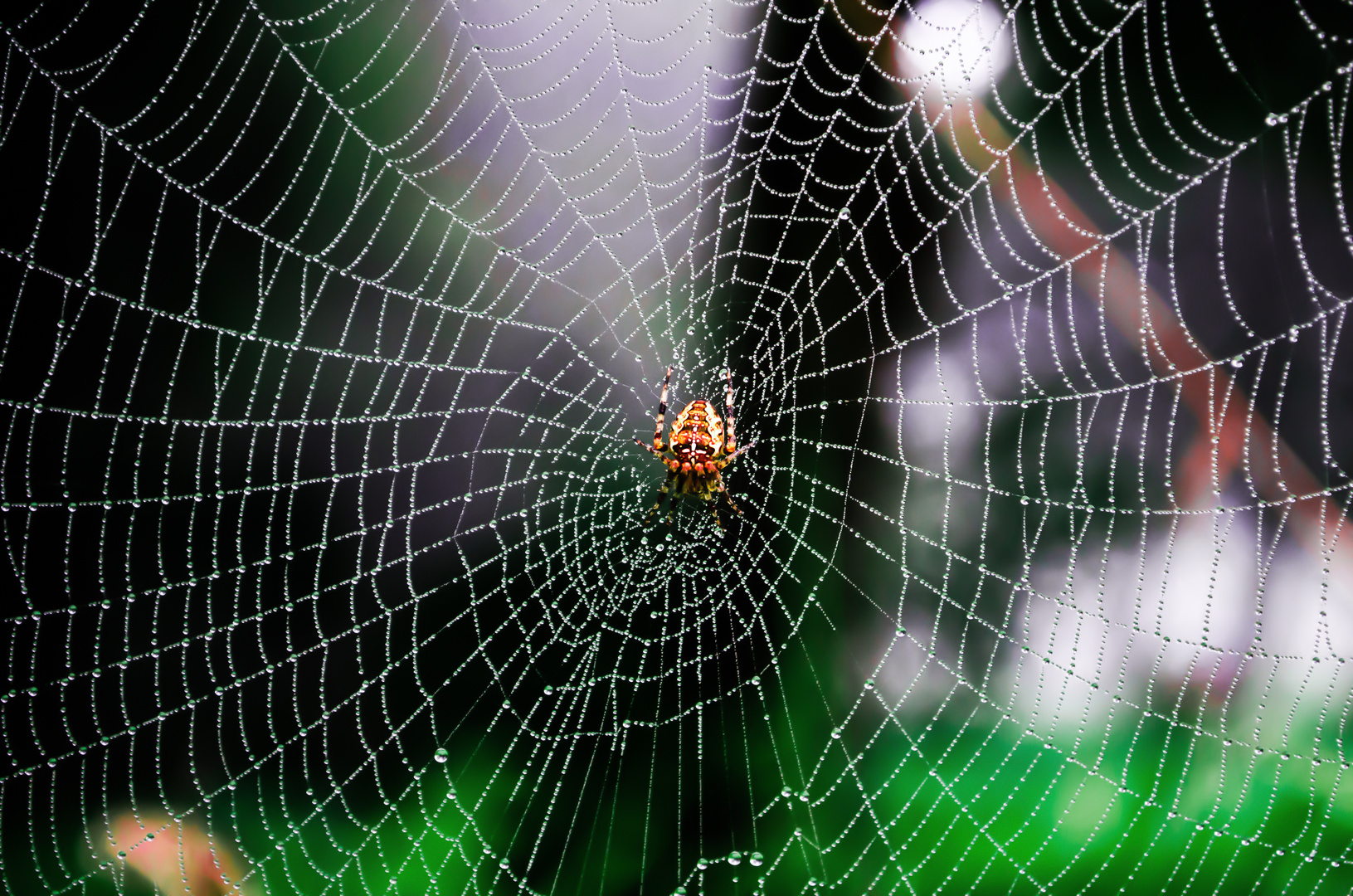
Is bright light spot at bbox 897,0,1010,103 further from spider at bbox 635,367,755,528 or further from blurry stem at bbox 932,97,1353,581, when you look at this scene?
spider at bbox 635,367,755,528

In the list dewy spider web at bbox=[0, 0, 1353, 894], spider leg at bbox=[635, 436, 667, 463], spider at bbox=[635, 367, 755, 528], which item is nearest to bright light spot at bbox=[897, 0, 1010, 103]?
dewy spider web at bbox=[0, 0, 1353, 894]

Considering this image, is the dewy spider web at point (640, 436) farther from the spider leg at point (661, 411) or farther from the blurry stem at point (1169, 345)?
the spider leg at point (661, 411)

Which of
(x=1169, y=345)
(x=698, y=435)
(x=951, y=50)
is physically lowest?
(x=698, y=435)

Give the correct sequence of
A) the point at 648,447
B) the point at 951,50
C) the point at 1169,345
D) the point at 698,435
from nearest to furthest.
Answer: the point at 951,50 → the point at 698,435 → the point at 1169,345 → the point at 648,447

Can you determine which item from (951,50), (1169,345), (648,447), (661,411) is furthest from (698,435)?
(1169,345)

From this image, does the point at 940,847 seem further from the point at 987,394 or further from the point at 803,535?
the point at 987,394

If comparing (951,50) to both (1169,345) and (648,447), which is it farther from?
(648,447)

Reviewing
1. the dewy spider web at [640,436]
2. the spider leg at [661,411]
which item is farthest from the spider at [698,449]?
the dewy spider web at [640,436]
